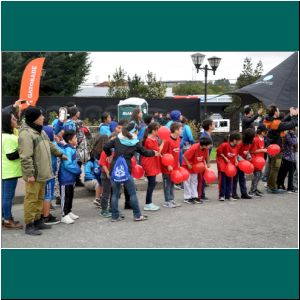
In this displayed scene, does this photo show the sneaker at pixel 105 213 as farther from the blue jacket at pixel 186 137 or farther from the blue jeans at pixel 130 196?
the blue jacket at pixel 186 137

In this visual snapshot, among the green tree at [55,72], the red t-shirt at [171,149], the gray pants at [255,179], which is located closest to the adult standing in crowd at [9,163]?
the red t-shirt at [171,149]

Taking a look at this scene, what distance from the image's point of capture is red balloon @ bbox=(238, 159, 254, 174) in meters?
8.50

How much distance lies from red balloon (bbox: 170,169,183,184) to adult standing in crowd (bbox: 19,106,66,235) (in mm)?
2333

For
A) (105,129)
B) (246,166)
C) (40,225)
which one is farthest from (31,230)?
(246,166)

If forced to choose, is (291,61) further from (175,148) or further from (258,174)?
(258,174)

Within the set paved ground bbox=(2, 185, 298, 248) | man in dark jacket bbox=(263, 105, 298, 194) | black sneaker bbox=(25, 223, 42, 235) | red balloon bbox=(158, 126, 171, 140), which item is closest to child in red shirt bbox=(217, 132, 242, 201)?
paved ground bbox=(2, 185, 298, 248)

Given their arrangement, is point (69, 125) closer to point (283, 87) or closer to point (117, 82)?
point (283, 87)

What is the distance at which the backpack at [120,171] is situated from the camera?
22.4ft

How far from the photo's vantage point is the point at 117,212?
23.0 feet

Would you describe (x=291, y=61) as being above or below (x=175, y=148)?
above

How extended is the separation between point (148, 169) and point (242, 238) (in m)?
2.16

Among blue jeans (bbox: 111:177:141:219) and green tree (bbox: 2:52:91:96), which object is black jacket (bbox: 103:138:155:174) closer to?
blue jeans (bbox: 111:177:141:219)

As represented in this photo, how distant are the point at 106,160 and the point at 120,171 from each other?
50 cm

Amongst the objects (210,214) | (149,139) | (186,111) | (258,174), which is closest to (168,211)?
(210,214)
